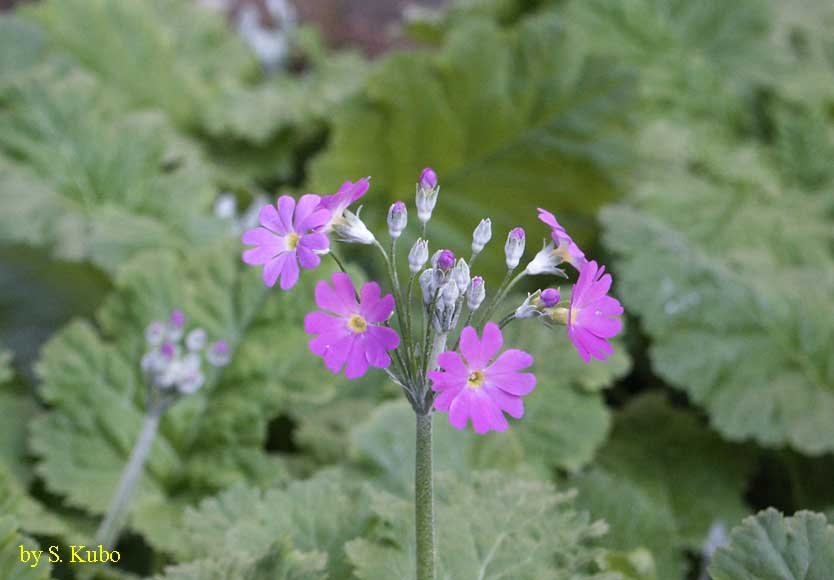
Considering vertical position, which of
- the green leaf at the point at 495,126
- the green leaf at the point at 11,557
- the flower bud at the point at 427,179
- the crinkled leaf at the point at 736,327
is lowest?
the green leaf at the point at 11,557

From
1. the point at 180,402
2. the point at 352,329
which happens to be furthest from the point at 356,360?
the point at 180,402

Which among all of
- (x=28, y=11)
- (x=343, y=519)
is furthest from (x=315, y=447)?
(x=28, y=11)

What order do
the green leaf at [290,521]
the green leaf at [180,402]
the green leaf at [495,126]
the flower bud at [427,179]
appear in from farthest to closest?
the green leaf at [495,126], the green leaf at [180,402], the green leaf at [290,521], the flower bud at [427,179]

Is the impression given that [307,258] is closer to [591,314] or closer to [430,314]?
[430,314]

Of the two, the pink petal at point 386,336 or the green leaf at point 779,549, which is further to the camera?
the green leaf at point 779,549

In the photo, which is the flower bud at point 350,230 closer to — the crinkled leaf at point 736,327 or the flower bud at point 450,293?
the flower bud at point 450,293

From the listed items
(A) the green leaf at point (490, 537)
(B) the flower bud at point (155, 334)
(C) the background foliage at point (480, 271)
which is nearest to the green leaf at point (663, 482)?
(C) the background foliage at point (480, 271)

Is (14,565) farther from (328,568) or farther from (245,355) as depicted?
(245,355)
